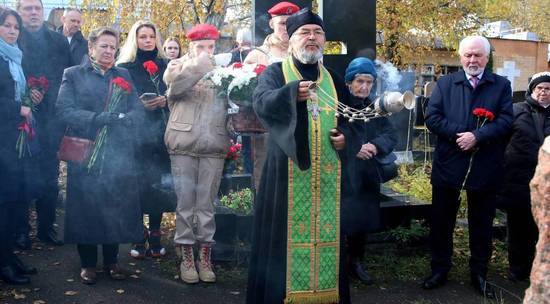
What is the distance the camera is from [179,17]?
15906mm

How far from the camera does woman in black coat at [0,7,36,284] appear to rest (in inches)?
195

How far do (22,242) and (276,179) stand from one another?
133 inches

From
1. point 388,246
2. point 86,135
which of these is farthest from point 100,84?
point 388,246

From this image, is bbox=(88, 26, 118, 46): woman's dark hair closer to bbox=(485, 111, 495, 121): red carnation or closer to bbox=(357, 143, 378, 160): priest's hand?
bbox=(357, 143, 378, 160): priest's hand

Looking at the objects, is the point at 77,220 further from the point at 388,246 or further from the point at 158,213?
the point at 388,246

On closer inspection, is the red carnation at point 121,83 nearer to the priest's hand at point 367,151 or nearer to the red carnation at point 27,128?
the red carnation at point 27,128

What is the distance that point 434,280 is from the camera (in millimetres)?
5473

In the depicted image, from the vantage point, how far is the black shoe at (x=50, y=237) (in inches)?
251

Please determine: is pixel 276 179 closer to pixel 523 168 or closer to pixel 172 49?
pixel 172 49

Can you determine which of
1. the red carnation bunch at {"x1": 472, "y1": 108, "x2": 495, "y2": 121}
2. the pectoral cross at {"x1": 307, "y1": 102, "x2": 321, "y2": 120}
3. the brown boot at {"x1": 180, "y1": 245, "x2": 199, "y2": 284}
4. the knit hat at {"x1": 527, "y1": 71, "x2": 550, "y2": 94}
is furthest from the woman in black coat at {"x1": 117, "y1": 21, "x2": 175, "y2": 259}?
the knit hat at {"x1": 527, "y1": 71, "x2": 550, "y2": 94}

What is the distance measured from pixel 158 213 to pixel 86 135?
1.30 metres

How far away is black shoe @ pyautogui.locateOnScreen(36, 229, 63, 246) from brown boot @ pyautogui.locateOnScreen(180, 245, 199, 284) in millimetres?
1712

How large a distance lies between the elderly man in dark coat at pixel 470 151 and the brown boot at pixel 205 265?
Answer: 1.94 metres

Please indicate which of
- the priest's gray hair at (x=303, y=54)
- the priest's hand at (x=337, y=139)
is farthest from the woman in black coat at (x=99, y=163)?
the priest's hand at (x=337, y=139)
